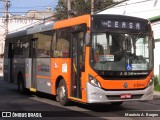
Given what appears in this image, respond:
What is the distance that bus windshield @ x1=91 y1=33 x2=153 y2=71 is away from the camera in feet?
39.8

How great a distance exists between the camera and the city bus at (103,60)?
12086mm

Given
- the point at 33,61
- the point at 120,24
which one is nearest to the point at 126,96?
the point at 120,24

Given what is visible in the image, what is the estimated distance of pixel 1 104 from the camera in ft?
Answer: 47.1

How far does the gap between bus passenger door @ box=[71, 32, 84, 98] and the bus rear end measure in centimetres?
72

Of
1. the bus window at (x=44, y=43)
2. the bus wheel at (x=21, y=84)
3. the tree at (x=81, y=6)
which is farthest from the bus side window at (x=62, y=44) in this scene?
the tree at (x=81, y=6)

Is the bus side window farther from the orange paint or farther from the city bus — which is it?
the orange paint

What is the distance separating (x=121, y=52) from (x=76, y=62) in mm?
1604

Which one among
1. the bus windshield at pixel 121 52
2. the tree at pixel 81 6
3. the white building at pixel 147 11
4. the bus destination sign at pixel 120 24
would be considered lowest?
the bus windshield at pixel 121 52

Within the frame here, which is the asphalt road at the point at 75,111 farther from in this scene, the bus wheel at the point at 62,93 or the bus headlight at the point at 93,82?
the bus headlight at the point at 93,82

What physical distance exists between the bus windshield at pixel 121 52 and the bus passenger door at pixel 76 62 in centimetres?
72

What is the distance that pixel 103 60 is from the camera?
1212cm

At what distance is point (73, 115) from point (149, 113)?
2.48 meters

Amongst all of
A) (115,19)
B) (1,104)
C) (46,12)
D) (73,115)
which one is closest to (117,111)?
(73,115)

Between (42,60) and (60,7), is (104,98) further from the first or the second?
(60,7)
